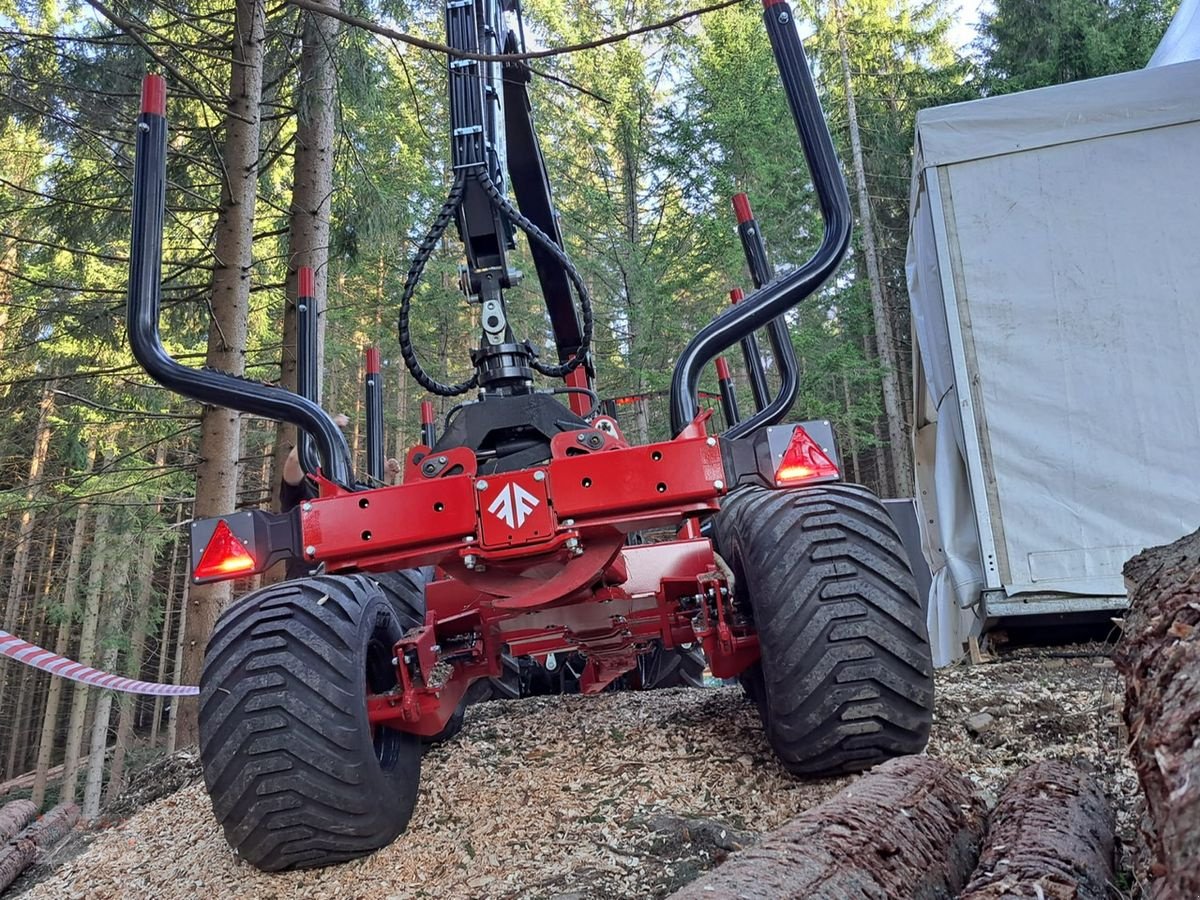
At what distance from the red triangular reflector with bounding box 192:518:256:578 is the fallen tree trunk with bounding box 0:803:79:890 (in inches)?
143

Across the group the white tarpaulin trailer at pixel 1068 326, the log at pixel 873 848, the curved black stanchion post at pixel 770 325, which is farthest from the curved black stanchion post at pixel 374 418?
the log at pixel 873 848

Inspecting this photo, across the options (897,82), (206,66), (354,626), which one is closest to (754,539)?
(354,626)

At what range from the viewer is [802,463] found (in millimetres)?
2820

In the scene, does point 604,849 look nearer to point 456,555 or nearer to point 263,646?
point 456,555

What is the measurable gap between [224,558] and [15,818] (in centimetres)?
Answer: 554

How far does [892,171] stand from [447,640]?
20.7m

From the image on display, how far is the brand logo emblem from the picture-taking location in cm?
265

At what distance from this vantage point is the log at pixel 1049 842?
58.9 inches

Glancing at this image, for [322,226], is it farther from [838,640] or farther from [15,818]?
[838,640]

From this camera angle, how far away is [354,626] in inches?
108

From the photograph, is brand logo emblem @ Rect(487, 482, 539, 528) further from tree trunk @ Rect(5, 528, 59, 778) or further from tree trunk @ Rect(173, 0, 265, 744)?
tree trunk @ Rect(5, 528, 59, 778)

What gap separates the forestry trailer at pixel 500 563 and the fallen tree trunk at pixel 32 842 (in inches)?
140

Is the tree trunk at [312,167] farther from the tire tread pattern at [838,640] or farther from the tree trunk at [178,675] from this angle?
the tire tread pattern at [838,640]

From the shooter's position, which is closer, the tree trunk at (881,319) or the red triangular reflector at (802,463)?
the red triangular reflector at (802,463)
